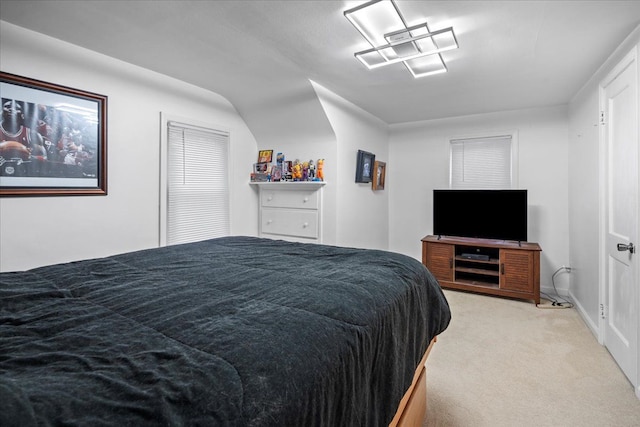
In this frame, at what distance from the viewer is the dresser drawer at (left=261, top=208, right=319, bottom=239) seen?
388 cm

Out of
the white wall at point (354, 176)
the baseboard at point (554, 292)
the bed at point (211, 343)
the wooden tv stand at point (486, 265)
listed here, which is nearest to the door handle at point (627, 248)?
the wooden tv stand at point (486, 265)

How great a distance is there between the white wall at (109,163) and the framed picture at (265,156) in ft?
2.63

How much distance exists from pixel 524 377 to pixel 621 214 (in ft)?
4.53

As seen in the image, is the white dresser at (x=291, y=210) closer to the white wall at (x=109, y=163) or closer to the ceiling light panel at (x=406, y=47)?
the white wall at (x=109, y=163)

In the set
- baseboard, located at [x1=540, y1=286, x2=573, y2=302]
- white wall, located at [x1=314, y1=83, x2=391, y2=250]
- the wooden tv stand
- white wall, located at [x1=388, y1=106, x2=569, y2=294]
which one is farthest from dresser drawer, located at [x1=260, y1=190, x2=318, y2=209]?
baseboard, located at [x1=540, y1=286, x2=573, y2=302]

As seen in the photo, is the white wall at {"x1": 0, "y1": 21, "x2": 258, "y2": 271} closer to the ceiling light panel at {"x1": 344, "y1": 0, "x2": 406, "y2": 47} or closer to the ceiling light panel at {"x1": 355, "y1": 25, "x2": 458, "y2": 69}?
the ceiling light panel at {"x1": 355, "y1": 25, "x2": 458, "y2": 69}

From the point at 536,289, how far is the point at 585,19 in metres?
2.72

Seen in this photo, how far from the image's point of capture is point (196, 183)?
351 cm

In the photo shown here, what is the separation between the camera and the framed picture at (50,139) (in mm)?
2184

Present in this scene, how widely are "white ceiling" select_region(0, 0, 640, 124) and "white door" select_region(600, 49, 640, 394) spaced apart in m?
0.39

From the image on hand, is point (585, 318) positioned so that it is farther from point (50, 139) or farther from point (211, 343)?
point (50, 139)

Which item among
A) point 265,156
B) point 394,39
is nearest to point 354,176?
point 265,156

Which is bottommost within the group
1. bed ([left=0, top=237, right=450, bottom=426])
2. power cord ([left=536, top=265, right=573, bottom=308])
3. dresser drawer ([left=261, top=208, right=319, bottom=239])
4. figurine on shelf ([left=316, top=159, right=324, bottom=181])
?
power cord ([left=536, top=265, right=573, bottom=308])

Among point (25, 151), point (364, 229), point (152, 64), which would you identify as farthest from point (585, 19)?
point (25, 151)
